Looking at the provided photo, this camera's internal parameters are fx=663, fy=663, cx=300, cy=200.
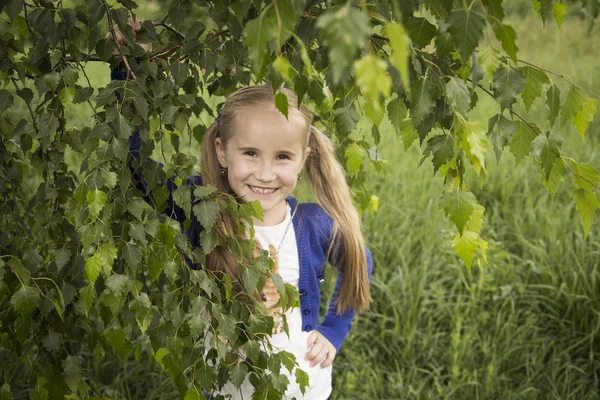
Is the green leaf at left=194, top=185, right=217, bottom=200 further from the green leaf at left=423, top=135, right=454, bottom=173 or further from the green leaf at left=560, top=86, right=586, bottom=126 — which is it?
the green leaf at left=560, top=86, right=586, bottom=126

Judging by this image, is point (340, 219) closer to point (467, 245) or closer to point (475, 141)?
point (467, 245)

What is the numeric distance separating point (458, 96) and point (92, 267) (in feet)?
2.21

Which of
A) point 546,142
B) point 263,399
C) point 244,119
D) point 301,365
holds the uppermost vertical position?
point 546,142

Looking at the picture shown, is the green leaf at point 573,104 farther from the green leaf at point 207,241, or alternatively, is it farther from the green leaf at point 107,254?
the green leaf at point 107,254

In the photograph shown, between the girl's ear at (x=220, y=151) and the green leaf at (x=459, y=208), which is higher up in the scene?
the green leaf at (x=459, y=208)

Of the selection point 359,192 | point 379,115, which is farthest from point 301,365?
point 379,115

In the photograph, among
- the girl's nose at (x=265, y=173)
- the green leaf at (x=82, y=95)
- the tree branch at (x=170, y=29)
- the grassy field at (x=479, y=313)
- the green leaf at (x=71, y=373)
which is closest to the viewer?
the green leaf at (x=82, y=95)

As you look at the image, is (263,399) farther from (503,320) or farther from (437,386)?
(503,320)

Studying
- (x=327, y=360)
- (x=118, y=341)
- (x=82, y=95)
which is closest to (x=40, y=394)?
(x=118, y=341)

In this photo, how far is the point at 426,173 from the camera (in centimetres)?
388

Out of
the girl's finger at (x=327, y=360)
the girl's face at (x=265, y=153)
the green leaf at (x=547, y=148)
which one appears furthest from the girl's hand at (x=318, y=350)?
the green leaf at (x=547, y=148)

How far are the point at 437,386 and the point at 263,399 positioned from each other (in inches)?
57.1

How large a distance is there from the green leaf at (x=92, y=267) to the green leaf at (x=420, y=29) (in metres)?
0.65

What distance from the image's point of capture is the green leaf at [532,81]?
42.1 inches
